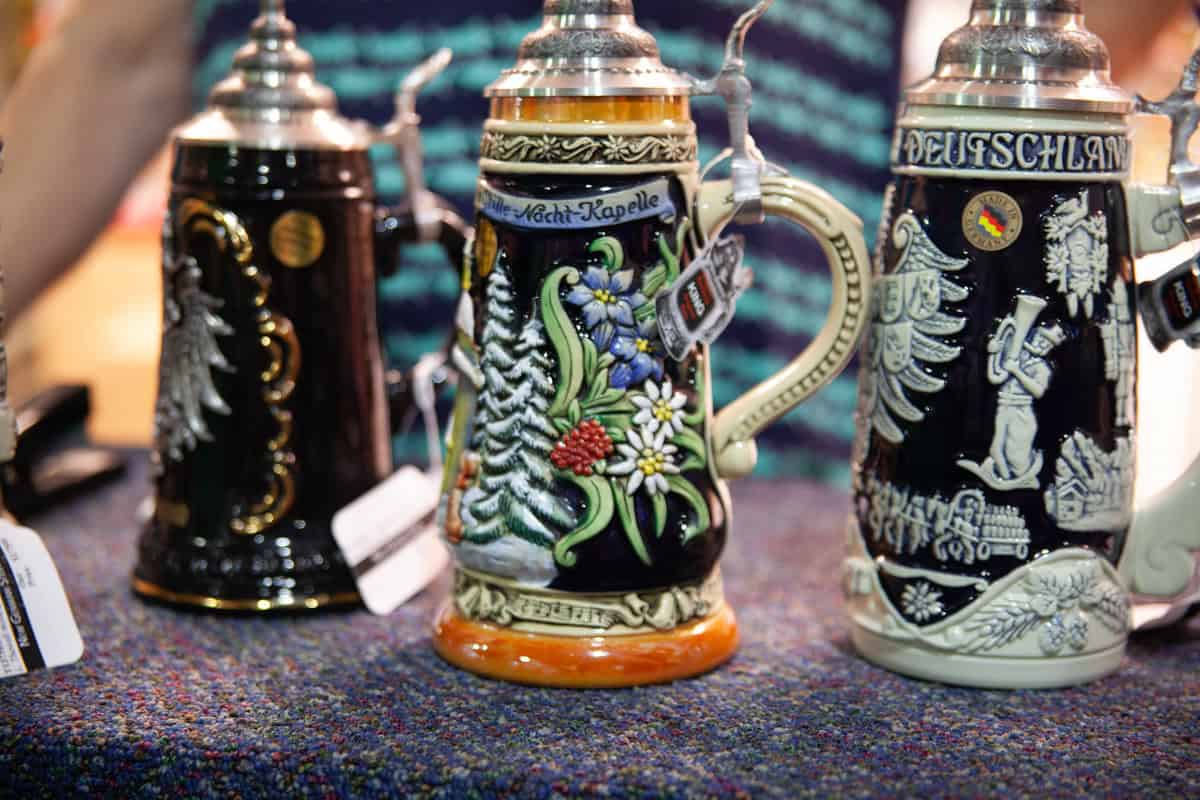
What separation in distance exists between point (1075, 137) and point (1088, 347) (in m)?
0.11

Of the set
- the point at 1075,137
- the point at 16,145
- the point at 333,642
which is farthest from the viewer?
the point at 16,145

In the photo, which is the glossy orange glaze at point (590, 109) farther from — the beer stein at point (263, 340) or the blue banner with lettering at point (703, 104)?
the blue banner with lettering at point (703, 104)

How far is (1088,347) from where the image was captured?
77cm

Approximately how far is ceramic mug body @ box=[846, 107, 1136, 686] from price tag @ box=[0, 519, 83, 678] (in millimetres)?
481

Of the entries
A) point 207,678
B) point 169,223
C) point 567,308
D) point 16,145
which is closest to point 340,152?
point 169,223

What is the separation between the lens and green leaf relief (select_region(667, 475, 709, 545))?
0.80m

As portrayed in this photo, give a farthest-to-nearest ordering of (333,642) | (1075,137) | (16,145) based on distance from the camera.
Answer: (16,145) < (333,642) < (1075,137)

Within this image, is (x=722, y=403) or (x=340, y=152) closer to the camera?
(x=340, y=152)

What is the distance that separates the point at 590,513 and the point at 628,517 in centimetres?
2

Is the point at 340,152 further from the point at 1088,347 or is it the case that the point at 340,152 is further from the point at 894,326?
the point at 1088,347

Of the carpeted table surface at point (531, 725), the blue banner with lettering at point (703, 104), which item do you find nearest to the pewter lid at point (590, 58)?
the carpeted table surface at point (531, 725)

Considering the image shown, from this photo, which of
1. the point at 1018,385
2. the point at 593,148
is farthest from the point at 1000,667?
the point at 593,148

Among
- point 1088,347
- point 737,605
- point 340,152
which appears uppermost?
point 340,152

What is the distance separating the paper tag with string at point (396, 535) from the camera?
94 centimetres
